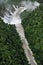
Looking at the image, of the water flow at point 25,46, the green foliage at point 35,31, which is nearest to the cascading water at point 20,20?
the water flow at point 25,46

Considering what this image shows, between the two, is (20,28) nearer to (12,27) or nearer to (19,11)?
(12,27)

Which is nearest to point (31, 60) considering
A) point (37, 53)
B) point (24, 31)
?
point (37, 53)

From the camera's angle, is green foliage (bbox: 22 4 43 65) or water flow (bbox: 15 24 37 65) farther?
green foliage (bbox: 22 4 43 65)

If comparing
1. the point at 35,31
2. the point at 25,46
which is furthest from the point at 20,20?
the point at 25,46

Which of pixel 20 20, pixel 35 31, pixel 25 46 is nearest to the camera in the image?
pixel 25 46

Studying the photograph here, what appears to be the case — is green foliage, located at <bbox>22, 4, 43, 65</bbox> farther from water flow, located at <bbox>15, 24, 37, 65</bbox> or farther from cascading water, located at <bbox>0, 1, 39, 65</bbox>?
cascading water, located at <bbox>0, 1, 39, 65</bbox>

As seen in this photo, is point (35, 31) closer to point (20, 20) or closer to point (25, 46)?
point (25, 46)

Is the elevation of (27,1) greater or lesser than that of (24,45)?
greater

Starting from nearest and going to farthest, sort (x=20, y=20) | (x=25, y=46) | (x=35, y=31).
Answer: (x=25, y=46) < (x=35, y=31) < (x=20, y=20)

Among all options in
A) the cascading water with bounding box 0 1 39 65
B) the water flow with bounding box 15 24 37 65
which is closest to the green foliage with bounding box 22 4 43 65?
the water flow with bounding box 15 24 37 65
